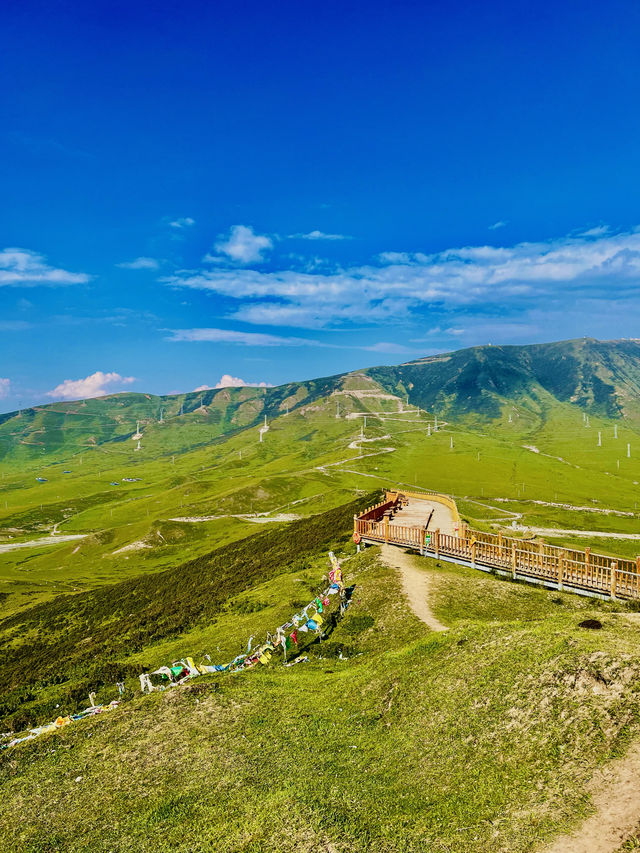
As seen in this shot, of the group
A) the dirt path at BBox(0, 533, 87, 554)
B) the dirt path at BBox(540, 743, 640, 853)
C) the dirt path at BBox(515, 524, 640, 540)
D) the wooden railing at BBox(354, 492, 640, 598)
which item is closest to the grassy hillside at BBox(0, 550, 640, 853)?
the dirt path at BBox(540, 743, 640, 853)

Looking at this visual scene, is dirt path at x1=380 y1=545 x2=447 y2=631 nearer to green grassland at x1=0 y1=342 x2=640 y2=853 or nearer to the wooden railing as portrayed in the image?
green grassland at x1=0 y1=342 x2=640 y2=853

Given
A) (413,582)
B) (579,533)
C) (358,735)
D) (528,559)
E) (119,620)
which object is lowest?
Result: (579,533)

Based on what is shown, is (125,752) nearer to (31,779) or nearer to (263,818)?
(31,779)

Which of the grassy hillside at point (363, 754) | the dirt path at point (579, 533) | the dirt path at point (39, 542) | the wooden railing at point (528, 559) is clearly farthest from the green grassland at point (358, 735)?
the dirt path at point (39, 542)

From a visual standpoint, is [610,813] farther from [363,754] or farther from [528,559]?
[528,559]

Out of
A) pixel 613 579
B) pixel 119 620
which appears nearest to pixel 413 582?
pixel 613 579
